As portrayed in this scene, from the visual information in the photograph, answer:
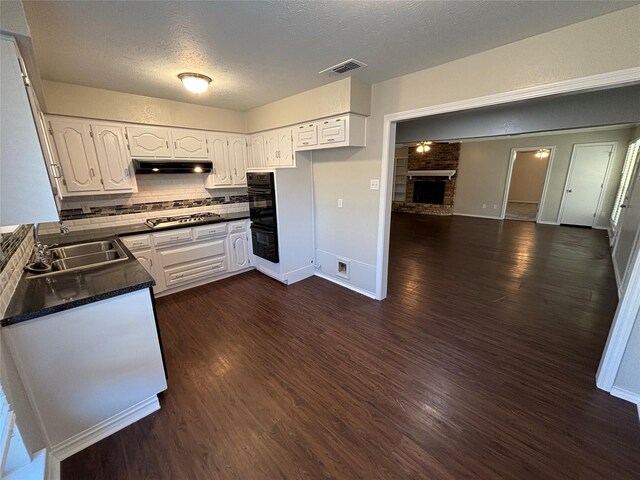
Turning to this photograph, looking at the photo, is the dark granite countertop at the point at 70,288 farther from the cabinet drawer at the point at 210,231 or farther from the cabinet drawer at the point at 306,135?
the cabinet drawer at the point at 306,135

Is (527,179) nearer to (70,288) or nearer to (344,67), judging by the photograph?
(344,67)

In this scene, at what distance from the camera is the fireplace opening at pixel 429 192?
352 inches

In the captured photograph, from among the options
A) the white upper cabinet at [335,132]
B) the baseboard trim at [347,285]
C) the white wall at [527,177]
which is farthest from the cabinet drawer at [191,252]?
the white wall at [527,177]

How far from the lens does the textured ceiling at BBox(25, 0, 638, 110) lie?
60.1 inches

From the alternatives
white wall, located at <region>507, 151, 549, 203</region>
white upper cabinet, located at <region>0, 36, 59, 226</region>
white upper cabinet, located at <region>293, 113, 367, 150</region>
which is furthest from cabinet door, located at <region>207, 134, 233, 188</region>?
white wall, located at <region>507, 151, 549, 203</region>

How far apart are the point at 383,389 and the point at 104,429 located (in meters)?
1.87

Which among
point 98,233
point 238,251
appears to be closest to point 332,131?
point 238,251

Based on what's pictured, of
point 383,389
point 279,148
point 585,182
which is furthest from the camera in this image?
point 585,182

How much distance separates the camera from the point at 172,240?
329cm

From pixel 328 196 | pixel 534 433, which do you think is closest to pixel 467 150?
pixel 328 196

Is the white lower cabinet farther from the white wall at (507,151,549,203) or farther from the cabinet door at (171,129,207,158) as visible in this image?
the white wall at (507,151,549,203)

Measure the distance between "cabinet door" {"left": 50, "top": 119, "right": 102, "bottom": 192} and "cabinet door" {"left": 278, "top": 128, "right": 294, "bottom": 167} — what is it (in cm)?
219

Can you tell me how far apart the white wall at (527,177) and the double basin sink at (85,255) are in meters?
13.6

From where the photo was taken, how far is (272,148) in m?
3.84
